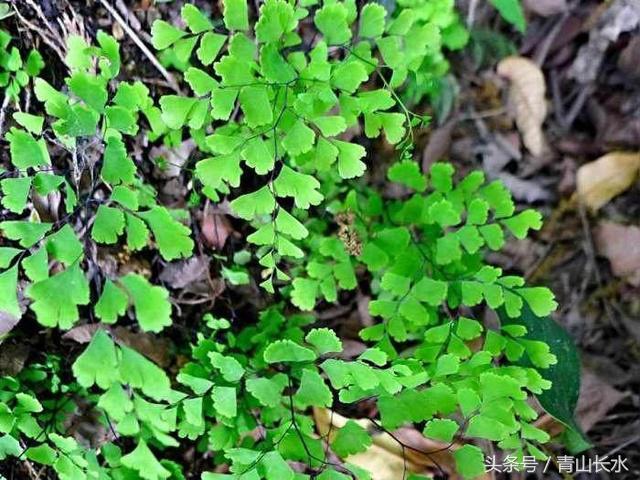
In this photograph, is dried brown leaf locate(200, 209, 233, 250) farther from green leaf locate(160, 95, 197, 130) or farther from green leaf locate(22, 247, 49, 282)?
green leaf locate(22, 247, 49, 282)

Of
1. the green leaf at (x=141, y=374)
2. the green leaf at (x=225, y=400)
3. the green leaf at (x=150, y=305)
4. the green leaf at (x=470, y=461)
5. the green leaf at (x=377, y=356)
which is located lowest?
the green leaf at (x=470, y=461)

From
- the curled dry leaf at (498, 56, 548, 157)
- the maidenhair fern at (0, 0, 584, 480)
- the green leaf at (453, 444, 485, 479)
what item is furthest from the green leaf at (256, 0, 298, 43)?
the curled dry leaf at (498, 56, 548, 157)

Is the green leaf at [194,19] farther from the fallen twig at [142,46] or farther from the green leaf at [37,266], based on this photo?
the green leaf at [37,266]

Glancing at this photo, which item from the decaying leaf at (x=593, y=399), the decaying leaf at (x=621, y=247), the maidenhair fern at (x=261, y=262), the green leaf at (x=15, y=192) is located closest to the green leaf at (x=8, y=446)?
the maidenhair fern at (x=261, y=262)

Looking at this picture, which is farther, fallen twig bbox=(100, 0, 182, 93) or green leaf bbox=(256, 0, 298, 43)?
fallen twig bbox=(100, 0, 182, 93)

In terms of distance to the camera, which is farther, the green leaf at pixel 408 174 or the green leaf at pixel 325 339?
the green leaf at pixel 408 174

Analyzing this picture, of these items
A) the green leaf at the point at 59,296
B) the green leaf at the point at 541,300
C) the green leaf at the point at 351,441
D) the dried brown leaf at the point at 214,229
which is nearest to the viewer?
the green leaf at the point at 59,296

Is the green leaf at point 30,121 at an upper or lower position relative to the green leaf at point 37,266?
upper

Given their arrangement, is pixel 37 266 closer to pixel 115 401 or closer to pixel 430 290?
pixel 115 401
